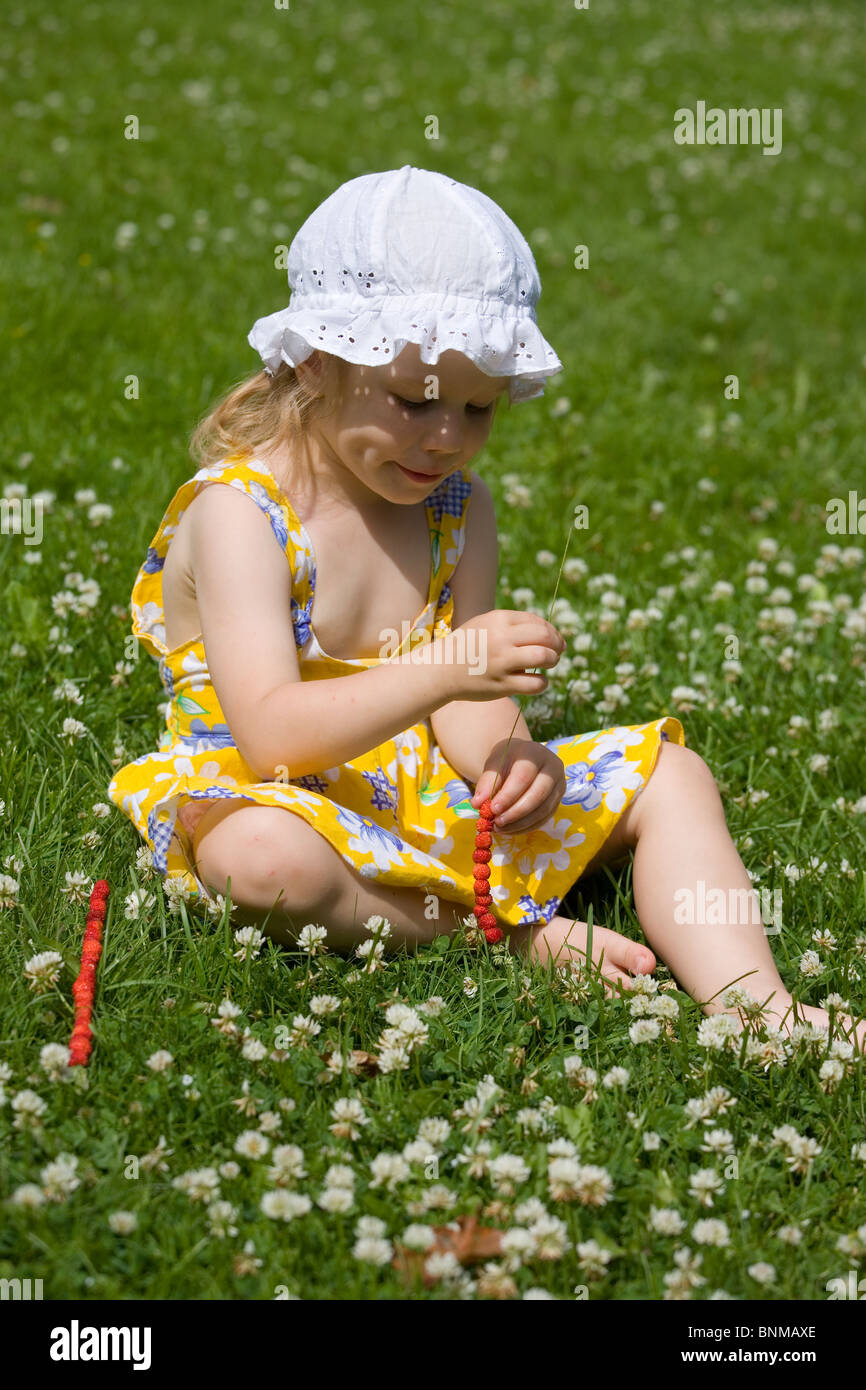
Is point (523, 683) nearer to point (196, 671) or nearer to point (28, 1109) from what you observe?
point (196, 671)

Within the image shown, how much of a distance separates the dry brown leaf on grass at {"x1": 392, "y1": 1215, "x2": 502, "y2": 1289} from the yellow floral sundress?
0.84 metres

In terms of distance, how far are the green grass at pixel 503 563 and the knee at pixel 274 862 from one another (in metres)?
0.12

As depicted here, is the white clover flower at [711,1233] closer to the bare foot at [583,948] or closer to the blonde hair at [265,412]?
the bare foot at [583,948]

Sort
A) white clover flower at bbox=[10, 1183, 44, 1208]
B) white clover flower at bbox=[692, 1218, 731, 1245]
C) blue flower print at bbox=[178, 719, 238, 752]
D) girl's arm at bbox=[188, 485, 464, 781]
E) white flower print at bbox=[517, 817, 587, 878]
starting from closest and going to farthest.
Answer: white clover flower at bbox=[10, 1183, 44, 1208] < white clover flower at bbox=[692, 1218, 731, 1245] < girl's arm at bbox=[188, 485, 464, 781] < white flower print at bbox=[517, 817, 587, 878] < blue flower print at bbox=[178, 719, 238, 752]

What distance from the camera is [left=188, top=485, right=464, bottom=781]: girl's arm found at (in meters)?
3.03

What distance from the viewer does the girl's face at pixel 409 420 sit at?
10.2ft

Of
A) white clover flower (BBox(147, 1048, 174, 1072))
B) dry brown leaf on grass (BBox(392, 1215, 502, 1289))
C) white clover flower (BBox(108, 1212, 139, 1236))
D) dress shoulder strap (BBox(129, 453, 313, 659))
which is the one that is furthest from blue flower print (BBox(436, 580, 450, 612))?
white clover flower (BBox(108, 1212, 139, 1236))

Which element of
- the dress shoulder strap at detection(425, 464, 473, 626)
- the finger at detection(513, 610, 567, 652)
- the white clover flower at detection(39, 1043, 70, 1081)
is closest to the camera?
the white clover flower at detection(39, 1043, 70, 1081)

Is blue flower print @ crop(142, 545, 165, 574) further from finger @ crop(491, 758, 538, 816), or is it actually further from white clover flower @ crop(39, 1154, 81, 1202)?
white clover flower @ crop(39, 1154, 81, 1202)

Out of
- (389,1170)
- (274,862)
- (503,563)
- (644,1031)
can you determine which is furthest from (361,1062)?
(503,563)

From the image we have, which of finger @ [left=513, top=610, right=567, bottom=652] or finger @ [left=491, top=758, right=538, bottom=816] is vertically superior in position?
finger @ [left=513, top=610, right=567, bottom=652]

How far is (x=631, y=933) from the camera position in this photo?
3463 mm

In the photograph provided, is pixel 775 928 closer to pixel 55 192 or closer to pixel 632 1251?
pixel 632 1251

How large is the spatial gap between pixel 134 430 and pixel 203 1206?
3999 mm
